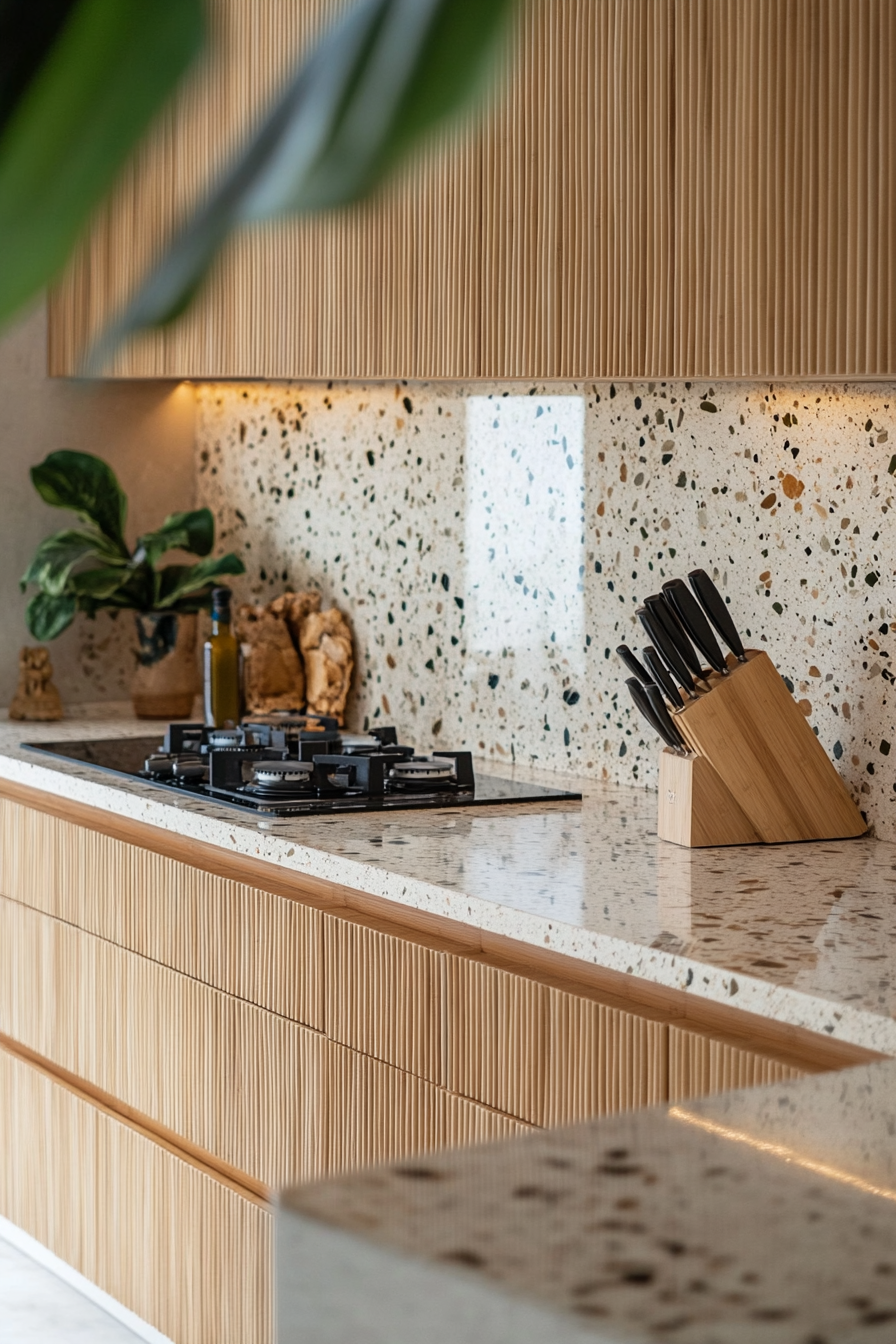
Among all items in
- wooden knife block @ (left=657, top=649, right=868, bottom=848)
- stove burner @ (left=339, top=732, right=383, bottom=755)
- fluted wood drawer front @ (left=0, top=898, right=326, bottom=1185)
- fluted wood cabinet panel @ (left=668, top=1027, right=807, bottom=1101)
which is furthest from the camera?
stove burner @ (left=339, top=732, right=383, bottom=755)

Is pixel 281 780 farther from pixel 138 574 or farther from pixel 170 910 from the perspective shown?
pixel 138 574

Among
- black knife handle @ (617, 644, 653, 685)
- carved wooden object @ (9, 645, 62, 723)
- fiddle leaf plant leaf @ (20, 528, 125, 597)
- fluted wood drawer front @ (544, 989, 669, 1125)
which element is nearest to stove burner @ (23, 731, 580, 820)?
black knife handle @ (617, 644, 653, 685)

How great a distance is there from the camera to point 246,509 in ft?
13.2

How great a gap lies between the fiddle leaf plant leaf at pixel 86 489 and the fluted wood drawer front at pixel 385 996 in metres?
1.82

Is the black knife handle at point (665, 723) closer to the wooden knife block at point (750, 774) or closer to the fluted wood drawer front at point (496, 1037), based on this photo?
the wooden knife block at point (750, 774)

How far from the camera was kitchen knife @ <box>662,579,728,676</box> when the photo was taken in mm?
2445

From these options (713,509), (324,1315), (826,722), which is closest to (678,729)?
(826,722)

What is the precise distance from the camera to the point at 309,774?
2.78 meters

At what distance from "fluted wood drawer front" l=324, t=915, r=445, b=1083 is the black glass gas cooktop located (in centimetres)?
36

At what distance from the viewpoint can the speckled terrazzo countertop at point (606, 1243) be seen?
696 millimetres

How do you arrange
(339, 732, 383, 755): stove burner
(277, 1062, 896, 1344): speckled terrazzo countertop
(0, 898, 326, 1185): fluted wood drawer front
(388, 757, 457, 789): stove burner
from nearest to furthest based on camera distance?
(277, 1062, 896, 1344): speckled terrazzo countertop, (0, 898, 326, 1185): fluted wood drawer front, (388, 757, 457, 789): stove burner, (339, 732, 383, 755): stove burner

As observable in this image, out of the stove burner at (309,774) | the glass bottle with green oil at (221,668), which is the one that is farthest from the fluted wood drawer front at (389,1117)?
the glass bottle with green oil at (221,668)

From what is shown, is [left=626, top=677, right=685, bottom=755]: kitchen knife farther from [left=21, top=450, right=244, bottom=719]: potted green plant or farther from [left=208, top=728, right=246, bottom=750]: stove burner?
[left=21, top=450, right=244, bottom=719]: potted green plant

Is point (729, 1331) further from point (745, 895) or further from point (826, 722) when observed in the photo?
point (826, 722)
